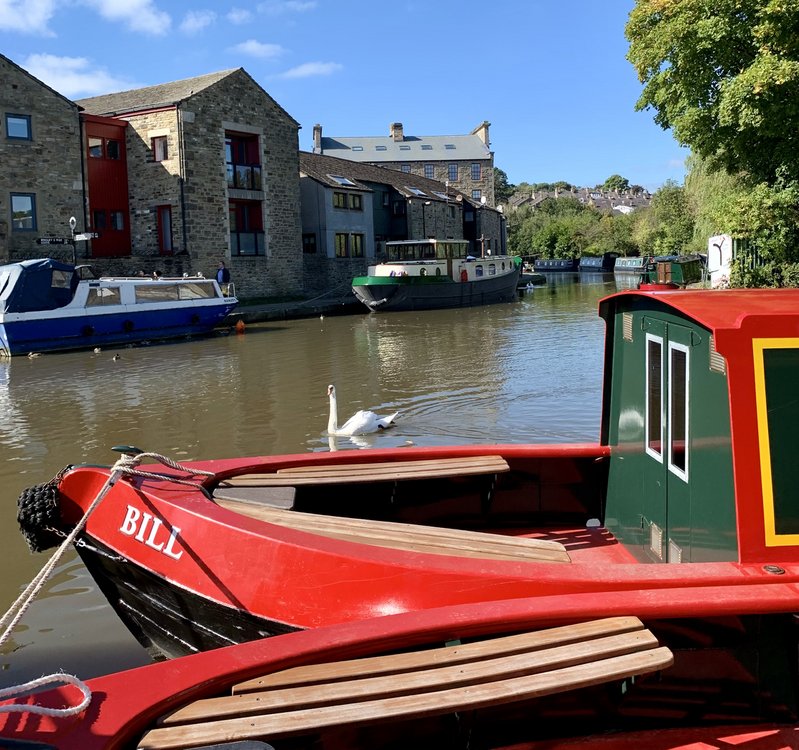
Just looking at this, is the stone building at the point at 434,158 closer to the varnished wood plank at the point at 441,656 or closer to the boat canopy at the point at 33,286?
the boat canopy at the point at 33,286

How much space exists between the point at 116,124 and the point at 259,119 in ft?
20.2

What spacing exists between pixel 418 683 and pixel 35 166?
97.9 ft

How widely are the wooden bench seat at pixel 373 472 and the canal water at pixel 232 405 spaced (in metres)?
1.39

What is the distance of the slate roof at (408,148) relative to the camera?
74.2m

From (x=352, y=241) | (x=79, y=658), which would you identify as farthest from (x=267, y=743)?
(x=352, y=241)

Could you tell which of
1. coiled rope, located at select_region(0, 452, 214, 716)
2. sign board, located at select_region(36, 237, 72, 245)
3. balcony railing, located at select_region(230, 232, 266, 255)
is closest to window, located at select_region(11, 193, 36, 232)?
sign board, located at select_region(36, 237, 72, 245)

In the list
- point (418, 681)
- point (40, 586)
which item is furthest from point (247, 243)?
point (418, 681)

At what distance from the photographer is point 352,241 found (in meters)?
43.9

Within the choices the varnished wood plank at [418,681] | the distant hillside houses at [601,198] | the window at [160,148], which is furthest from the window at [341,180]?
the distant hillside houses at [601,198]

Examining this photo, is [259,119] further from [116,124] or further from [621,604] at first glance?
[621,604]

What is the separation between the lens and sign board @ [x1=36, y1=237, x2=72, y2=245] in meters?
28.1

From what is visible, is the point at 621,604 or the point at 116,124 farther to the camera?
the point at 116,124

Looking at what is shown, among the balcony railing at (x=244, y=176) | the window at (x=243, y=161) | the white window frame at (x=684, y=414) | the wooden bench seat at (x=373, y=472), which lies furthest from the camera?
the window at (x=243, y=161)

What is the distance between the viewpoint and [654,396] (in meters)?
4.59
